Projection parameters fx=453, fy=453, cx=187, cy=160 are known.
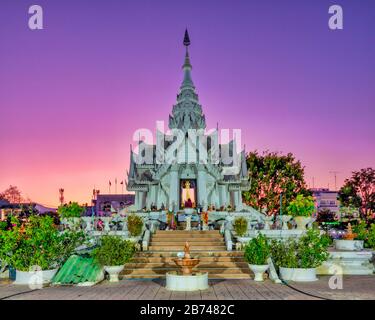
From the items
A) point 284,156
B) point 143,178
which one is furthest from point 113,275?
point 284,156

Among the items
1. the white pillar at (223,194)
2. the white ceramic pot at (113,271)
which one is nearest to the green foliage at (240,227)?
the white ceramic pot at (113,271)

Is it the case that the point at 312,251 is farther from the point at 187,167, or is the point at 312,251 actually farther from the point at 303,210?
the point at 187,167

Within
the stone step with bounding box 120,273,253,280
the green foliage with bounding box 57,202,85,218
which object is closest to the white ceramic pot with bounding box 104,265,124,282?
the stone step with bounding box 120,273,253,280

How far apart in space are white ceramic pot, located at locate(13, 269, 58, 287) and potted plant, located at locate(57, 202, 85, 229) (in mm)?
9131

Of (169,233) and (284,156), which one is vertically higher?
(284,156)

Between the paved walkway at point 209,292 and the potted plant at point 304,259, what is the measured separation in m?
0.60

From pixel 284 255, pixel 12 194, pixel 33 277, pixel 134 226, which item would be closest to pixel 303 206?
pixel 284 255

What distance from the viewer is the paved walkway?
13.3 metres

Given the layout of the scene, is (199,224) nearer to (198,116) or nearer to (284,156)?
(198,116)

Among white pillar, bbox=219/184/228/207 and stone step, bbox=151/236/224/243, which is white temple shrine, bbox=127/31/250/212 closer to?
white pillar, bbox=219/184/228/207

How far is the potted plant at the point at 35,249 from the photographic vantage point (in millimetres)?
16562

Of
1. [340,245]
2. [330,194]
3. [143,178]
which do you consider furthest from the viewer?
[330,194]
